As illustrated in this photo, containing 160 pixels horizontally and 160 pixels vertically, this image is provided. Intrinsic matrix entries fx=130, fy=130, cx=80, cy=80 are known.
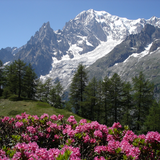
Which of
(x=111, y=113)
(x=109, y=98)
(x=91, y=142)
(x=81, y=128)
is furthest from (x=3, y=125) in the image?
(x=111, y=113)

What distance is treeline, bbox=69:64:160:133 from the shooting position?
80.4 feet

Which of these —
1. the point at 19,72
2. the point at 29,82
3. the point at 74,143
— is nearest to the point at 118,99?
the point at 74,143

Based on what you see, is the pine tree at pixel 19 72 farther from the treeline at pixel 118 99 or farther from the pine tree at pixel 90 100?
the pine tree at pixel 90 100

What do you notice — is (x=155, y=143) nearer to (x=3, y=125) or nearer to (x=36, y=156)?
(x=36, y=156)

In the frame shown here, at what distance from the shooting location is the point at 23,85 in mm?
34219

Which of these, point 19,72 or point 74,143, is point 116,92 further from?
point 19,72

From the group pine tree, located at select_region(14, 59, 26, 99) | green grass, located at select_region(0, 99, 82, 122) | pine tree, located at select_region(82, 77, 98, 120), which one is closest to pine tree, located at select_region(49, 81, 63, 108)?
pine tree, located at select_region(14, 59, 26, 99)

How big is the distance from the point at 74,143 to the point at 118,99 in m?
24.1

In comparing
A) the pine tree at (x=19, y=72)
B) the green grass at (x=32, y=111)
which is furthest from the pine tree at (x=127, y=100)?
the pine tree at (x=19, y=72)

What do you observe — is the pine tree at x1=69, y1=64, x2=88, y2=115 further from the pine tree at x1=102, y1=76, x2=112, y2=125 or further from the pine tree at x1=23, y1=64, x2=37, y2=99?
the pine tree at x1=23, y1=64, x2=37, y2=99

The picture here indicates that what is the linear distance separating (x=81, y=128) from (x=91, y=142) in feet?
2.06

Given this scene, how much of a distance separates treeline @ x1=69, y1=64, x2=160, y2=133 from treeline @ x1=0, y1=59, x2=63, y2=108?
38.2 ft

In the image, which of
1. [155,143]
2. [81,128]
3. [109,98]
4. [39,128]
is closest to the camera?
[155,143]

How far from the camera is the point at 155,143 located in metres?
4.41
